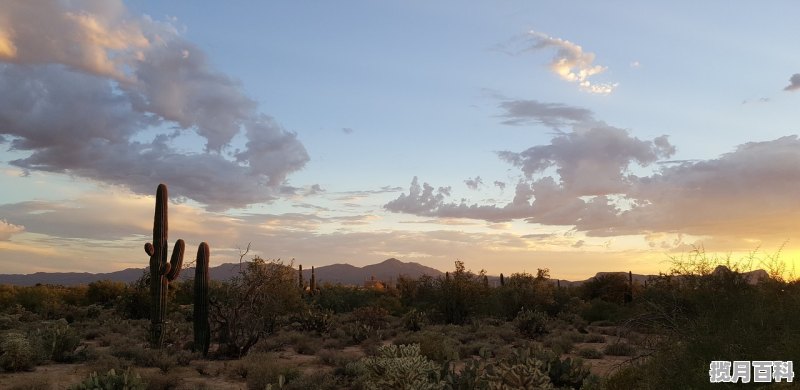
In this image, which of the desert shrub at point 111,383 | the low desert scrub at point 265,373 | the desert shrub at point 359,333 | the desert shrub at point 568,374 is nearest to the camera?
the desert shrub at point 111,383

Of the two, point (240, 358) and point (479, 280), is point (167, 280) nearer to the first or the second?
point (240, 358)

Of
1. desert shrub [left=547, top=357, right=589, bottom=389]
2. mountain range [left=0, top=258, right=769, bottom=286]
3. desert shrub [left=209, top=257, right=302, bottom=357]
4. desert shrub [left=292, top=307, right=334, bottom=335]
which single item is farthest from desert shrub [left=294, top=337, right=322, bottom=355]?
mountain range [left=0, top=258, right=769, bottom=286]

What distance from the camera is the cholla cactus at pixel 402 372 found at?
890 centimetres

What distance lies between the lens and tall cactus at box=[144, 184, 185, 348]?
1953cm

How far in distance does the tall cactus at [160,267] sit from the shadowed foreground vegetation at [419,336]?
41.0 inches

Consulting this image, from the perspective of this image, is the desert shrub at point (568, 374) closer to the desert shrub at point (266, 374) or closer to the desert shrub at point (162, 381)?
the desert shrub at point (266, 374)

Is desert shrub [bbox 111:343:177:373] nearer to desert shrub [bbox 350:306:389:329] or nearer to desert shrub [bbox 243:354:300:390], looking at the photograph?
desert shrub [bbox 243:354:300:390]

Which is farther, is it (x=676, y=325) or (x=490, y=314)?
(x=490, y=314)

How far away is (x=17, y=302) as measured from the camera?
34.7 meters

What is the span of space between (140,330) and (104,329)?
133cm

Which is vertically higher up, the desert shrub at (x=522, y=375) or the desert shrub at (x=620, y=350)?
the desert shrub at (x=522, y=375)

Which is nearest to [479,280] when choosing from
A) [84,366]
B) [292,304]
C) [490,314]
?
[490,314]

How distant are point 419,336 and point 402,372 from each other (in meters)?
11.2

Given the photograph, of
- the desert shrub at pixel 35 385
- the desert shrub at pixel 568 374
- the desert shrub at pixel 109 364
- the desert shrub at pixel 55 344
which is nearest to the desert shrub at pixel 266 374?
the desert shrub at pixel 109 364
